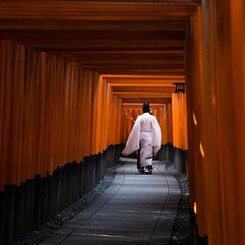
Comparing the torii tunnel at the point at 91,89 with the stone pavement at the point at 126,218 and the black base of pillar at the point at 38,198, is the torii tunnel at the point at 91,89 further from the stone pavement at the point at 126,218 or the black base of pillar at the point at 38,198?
the stone pavement at the point at 126,218

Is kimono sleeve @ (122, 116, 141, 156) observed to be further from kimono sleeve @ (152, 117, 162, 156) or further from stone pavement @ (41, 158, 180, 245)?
stone pavement @ (41, 158, 180, 245)

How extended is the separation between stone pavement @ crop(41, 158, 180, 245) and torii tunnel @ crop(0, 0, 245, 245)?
1.56 feet

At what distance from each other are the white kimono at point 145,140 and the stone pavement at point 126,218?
8.71 feet

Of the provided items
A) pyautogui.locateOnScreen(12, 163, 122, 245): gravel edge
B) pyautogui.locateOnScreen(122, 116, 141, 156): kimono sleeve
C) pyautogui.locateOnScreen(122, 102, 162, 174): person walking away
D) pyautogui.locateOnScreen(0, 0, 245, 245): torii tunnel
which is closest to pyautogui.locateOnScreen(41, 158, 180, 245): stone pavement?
pyautogui.locateOnScreen(12, 163, 122, 245): gravel edge

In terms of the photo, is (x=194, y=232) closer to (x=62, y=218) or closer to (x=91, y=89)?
(x=62, y=218)

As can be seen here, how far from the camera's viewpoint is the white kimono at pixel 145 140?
35.6ft

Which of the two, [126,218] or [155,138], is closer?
[126,218]

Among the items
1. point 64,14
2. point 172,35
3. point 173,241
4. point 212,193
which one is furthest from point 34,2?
point 173,241

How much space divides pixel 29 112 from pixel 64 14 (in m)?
1.39

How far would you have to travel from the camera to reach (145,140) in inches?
434

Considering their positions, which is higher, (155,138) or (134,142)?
(155,138)

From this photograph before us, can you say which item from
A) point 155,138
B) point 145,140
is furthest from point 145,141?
point 155,138

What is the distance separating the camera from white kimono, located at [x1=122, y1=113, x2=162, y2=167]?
1086 cm

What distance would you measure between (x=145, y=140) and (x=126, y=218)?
585 centimetres
